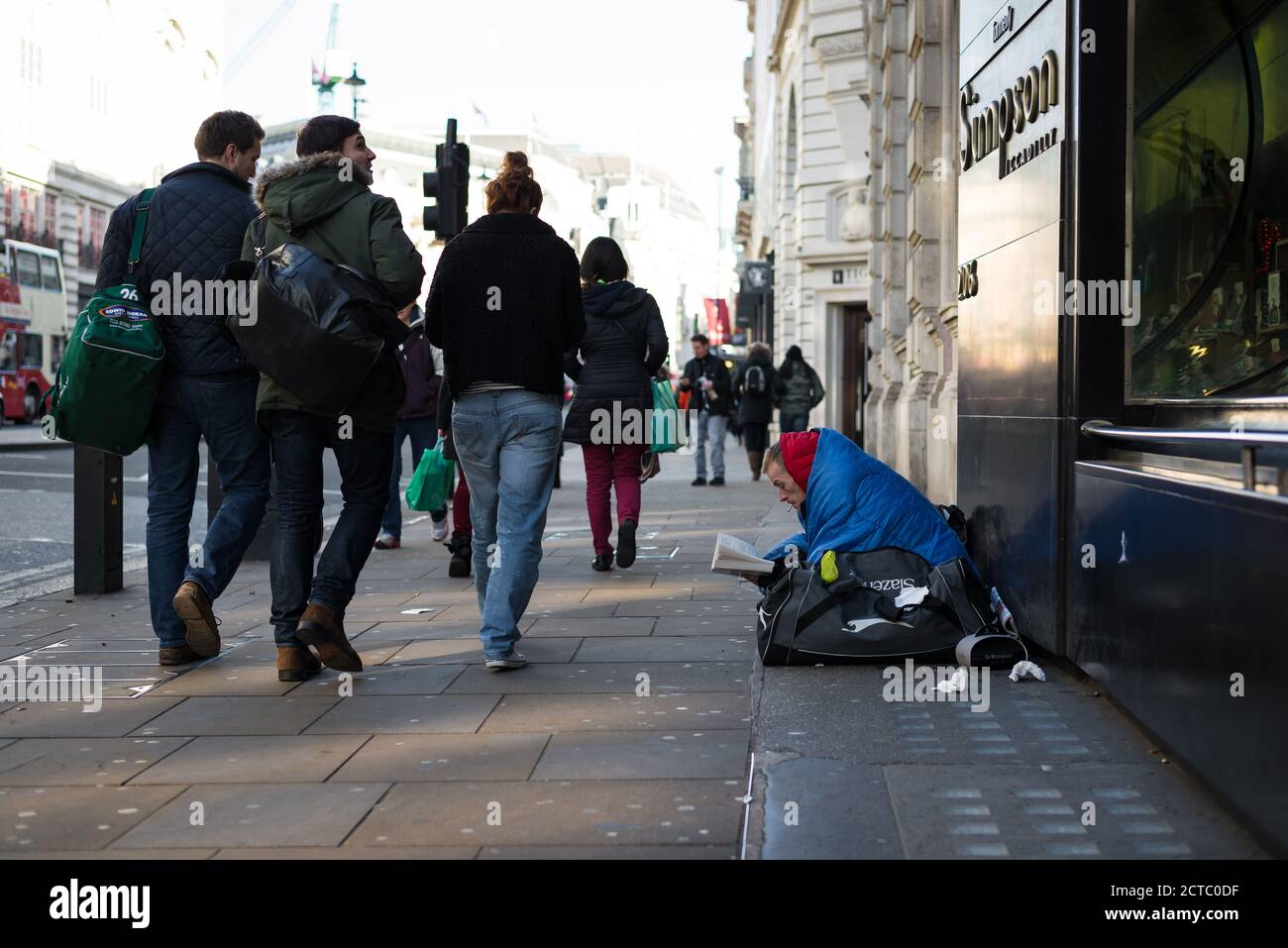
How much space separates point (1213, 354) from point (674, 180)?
165954 mm

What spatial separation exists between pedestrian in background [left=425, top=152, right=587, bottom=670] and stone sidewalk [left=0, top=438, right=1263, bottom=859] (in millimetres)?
416

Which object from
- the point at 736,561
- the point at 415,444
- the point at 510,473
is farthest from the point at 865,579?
the point at 415,444

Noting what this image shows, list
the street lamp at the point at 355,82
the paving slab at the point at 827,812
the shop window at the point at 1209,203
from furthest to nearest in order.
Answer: the street lamp at the point at 355,82
the shop window at the point at 1209,203
the paving slab at the point at 827,812

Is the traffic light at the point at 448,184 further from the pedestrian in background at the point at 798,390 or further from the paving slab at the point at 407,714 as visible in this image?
the pedestrian in background at the point at 798,390

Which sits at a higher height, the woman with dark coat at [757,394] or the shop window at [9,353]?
the shop window at [9,353]

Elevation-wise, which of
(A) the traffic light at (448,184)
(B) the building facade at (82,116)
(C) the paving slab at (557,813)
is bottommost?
(C) the paving slab at (557,813)

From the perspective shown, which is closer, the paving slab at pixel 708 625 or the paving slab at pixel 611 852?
the paving slab at pixel 611 852

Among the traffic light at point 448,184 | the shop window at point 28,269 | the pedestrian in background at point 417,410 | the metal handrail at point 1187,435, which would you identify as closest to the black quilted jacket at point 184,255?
the metal handrail at point 1187,435

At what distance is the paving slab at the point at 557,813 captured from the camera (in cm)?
353

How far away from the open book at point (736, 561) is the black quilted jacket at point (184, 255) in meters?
1.84

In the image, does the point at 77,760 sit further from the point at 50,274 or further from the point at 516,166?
the point at 50,274

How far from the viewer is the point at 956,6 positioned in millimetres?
11289
